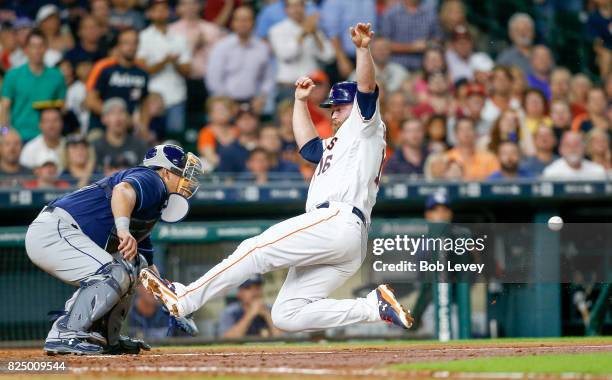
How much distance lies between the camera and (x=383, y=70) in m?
13.0

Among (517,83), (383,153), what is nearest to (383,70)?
(517,83)

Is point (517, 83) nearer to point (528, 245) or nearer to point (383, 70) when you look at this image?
point (383, 70)

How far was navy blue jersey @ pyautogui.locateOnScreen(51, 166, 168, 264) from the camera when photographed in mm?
6840

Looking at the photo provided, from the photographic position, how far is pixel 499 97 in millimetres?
12836

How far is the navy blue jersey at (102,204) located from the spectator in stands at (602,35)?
27.4ft

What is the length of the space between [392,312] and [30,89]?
601cm

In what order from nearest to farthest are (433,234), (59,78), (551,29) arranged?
(433,234) < (59,78) < (551,29)

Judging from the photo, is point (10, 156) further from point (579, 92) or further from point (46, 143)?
point (579, 92)

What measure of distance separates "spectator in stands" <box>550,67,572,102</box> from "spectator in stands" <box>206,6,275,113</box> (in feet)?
10.6

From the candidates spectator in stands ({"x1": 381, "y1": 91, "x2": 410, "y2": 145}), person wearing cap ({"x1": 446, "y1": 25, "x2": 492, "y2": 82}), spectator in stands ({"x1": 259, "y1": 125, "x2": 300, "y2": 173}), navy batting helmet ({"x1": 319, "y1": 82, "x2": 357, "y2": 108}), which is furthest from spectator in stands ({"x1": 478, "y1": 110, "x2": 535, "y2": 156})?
navy batting helmet ({"x1": 319, "y1": 82, "x2": 357, "y2": 108})

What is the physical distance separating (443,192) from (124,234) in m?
4.49

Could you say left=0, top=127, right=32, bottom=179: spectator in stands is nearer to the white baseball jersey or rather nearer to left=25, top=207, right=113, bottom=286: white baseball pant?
left=25, top=207, right=113, bottom=286: white baseball pant

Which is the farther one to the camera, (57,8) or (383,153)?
(57,8)

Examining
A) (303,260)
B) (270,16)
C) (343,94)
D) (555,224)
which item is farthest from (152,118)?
(303,260)
